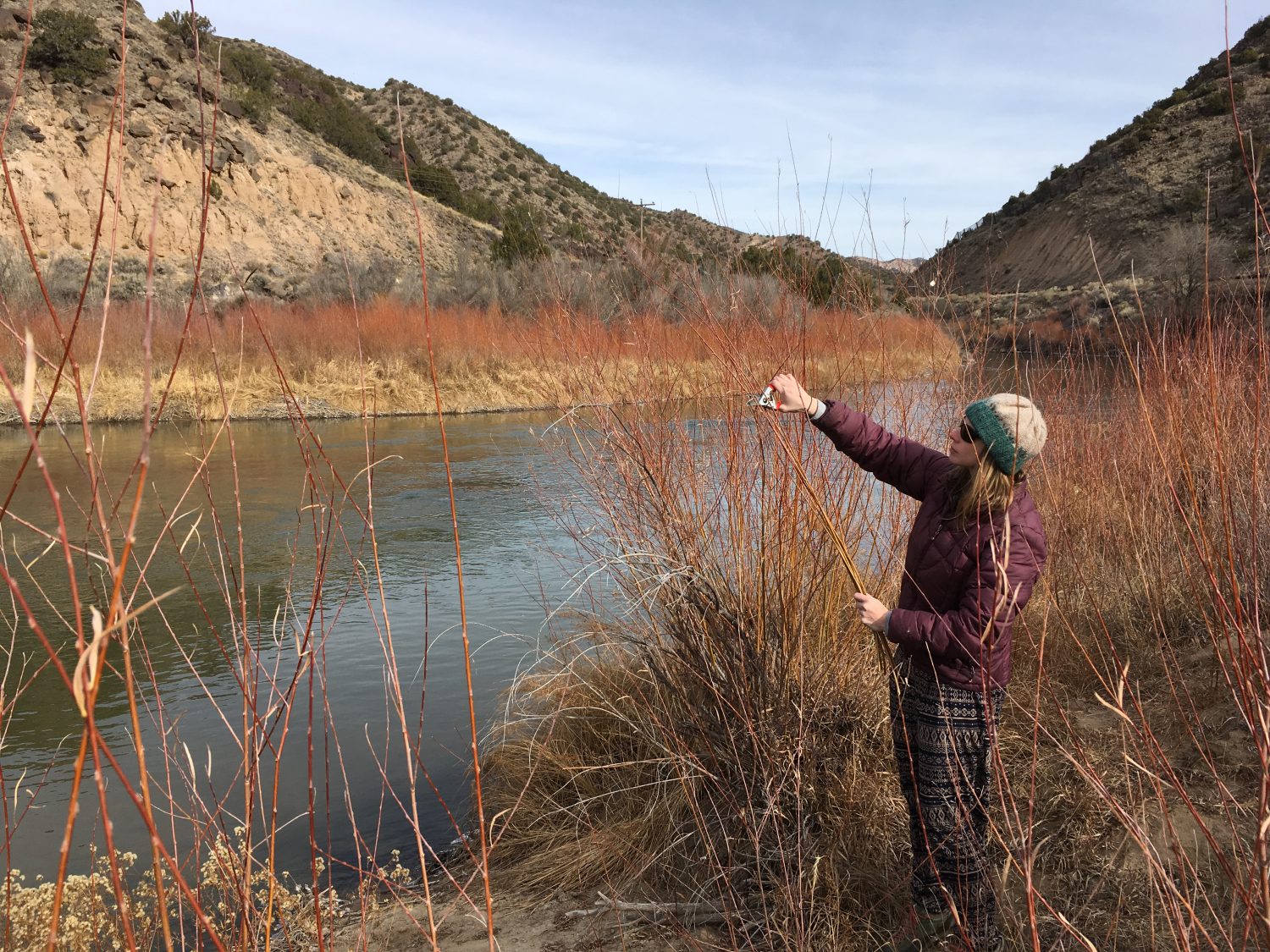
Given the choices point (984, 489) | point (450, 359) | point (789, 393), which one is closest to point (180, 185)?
point (450, 359)

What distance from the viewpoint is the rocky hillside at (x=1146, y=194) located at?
34500mm

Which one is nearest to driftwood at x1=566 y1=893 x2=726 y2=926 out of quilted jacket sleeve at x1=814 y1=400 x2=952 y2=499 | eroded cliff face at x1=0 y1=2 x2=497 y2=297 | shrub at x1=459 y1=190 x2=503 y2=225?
quilted jacket sleeve at x1=814 y1=400 x2=952 y2=499

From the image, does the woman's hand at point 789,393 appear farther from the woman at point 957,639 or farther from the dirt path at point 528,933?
the dirt path at point 528,933

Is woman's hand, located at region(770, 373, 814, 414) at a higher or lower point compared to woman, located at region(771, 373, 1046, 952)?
higher

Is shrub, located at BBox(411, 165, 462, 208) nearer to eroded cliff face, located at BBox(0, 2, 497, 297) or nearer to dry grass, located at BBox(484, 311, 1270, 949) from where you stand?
eroded cliff face, located at BBox(0, 2, 497, 297)

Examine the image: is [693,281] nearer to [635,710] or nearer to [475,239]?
[635,710]

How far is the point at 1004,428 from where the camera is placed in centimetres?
229

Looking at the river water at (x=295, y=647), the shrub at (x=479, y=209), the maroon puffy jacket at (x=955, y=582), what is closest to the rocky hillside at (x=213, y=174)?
the shrub at (x=479, y=209)

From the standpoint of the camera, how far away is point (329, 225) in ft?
101

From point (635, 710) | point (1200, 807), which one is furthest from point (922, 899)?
point (635, 710)

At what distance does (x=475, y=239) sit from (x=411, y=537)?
103 feet

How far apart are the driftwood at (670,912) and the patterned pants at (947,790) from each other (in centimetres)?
66

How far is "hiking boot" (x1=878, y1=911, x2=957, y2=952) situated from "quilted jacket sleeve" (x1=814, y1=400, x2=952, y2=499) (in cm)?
115

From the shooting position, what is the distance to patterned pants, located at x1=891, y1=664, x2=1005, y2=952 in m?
2.40
